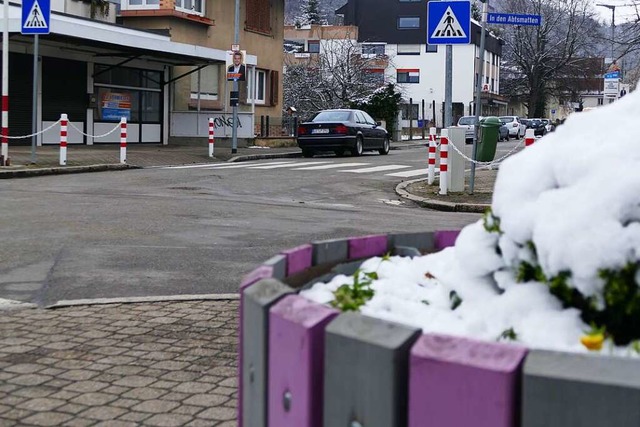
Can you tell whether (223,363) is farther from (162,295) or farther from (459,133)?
(459,133)

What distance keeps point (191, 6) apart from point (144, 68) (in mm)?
4133

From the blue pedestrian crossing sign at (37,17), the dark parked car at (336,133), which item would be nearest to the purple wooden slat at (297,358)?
the blue pedestrian crossing sign at (37,17)

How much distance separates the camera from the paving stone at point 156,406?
387cm

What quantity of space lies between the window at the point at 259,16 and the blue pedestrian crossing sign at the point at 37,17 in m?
19.8

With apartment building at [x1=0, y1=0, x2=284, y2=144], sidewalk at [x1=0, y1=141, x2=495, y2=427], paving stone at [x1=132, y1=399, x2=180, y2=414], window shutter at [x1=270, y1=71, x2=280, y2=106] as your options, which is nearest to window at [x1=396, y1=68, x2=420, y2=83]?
apartment building at [x1=0, y1=0, x2=284, y2=144]

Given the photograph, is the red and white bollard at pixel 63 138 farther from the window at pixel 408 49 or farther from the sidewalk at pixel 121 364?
the window at pixel 408 49

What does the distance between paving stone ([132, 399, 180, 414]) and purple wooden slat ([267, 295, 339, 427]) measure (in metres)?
2.07

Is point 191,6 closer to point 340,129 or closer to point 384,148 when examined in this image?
point 384,148

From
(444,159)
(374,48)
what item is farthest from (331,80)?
(444,159)

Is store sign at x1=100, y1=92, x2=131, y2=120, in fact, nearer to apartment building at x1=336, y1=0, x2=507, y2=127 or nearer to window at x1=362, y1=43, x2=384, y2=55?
window at x1=362, y1=43, x2=384, y2=55

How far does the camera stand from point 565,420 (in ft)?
4.58

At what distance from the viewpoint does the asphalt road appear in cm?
→ 716

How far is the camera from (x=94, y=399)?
4012 mm

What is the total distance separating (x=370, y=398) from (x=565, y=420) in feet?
1.23
